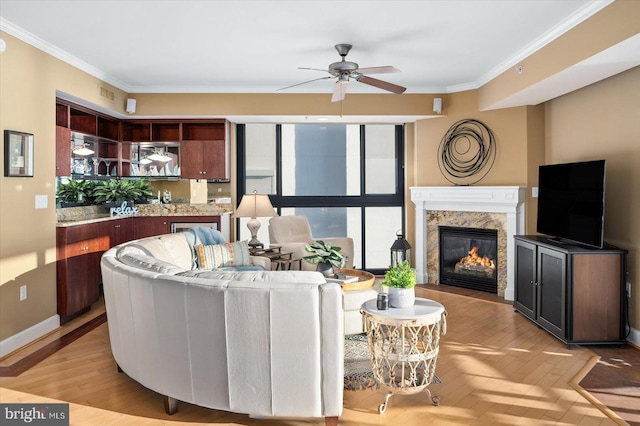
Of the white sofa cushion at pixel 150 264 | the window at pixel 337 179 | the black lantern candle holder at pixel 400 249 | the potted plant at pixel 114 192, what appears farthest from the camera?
the window at pixel 337 179

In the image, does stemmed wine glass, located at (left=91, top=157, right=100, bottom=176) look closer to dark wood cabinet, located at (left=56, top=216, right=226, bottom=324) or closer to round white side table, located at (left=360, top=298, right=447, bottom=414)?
dark wood cabinet, located at (left=56, top=216, right=226, bottom=324)

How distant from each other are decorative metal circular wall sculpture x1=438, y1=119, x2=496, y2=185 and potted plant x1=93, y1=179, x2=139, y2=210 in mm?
4146

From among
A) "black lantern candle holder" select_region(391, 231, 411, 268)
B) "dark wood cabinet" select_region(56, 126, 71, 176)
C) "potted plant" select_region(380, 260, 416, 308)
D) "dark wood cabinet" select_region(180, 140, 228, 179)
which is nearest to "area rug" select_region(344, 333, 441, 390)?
"potted plant" select_region(380, 260, 416, 308)

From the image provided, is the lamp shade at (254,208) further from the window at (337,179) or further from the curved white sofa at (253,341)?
the curved white sofa at (253,341)

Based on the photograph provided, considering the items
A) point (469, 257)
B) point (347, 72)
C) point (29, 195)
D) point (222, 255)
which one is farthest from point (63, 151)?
point (469, 257)

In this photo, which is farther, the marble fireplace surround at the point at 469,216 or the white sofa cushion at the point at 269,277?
the marble fireplace surround at the point at 469,216

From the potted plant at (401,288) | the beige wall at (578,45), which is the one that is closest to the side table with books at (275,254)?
the potted plant at (401,288)

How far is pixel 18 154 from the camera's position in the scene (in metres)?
3.76

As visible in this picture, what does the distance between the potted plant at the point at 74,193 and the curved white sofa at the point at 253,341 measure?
11.3 ft

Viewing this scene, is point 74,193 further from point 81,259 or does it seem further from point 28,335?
point 28,335

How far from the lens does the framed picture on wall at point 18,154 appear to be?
3.62 meters

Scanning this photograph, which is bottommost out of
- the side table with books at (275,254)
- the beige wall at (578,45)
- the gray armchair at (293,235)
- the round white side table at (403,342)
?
the round white side table at (403,342)

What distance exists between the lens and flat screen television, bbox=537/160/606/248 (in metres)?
3.71

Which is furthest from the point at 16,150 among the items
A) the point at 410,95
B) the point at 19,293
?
the point at 410,95
